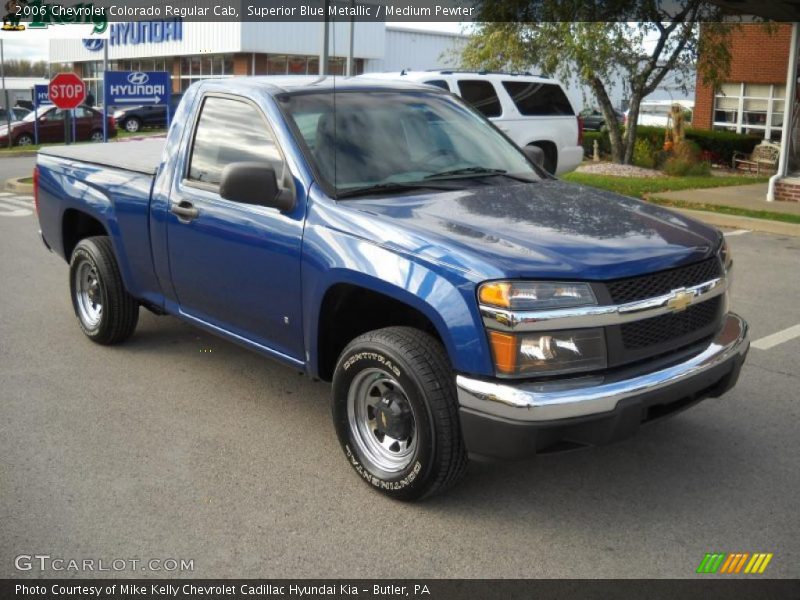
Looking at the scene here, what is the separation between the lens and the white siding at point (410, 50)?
51.3 meters

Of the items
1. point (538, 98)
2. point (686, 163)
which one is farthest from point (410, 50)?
point (538, 98)

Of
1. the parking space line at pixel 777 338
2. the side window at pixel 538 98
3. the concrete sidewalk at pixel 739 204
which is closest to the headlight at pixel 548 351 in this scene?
the parking space line at pixel 777 338

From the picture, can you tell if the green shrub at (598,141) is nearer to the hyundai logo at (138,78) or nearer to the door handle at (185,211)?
the hyundai logo at (138,78)

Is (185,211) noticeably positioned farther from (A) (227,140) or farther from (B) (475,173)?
(B) (475,173)

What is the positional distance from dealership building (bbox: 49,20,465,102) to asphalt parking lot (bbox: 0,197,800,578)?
1431 inches

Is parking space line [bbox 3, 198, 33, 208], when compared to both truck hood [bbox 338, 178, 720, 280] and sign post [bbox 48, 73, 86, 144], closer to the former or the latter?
sign post [bbox 48, 73, 86, 144]

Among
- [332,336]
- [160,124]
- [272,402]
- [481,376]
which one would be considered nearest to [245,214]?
[332,336]

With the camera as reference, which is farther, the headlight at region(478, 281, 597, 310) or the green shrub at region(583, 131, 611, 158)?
the green shrub at region(583, 131, 611, 158)

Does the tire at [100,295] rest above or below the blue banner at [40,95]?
below

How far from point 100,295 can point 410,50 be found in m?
48.7

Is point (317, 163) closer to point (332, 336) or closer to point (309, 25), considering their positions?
point (332, 336)

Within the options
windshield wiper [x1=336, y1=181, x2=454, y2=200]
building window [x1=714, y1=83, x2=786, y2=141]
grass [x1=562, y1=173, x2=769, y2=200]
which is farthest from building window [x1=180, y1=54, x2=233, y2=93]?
windshield wiper [x1=336, y1=181, x2=454, y2=200]

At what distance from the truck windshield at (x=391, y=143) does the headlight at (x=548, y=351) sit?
1286 millimetres

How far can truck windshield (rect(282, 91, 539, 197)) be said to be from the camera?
4695 mm
